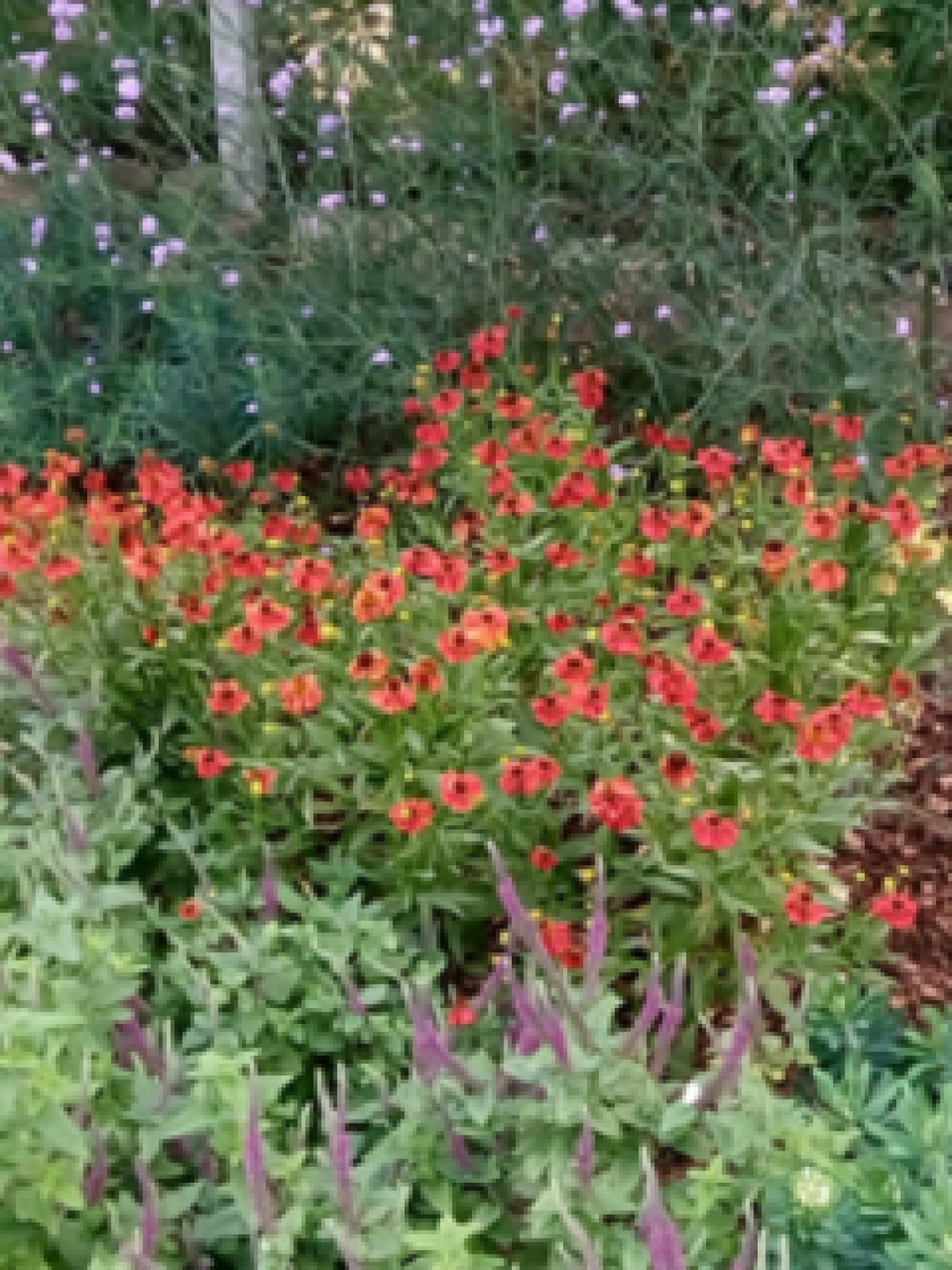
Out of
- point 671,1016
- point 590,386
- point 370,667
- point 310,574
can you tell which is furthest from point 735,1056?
point 590,386

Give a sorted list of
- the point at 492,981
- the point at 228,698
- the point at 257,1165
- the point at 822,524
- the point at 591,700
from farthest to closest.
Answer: the point at 822,524, the point at 228,698, the point at 591,700, the point at 492,981, the point at 257,1165

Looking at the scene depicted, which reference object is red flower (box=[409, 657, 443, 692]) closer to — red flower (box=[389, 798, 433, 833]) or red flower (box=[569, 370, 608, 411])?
red flower (box=[389, 798, 433, 833])

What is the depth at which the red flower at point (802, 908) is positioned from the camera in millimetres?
2137

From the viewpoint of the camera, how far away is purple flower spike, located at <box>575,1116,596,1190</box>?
1619 mm

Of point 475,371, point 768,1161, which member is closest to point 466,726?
point 768,1161

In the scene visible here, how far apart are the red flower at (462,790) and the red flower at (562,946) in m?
0.21

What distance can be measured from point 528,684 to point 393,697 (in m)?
0.67

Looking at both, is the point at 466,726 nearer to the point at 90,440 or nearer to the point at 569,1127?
the point at 569,1127

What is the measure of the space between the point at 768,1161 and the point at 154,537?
6.26 feet

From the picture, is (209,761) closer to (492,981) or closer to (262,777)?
(262,777)

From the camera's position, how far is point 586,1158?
A: 1.65m

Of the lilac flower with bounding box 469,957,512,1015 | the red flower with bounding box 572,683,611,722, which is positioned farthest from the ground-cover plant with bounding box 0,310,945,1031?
the lilac flower with bounding box 469,957,512,1015

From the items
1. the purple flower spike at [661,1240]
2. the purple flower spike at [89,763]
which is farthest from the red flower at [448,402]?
the purple flower spike at [661,1240]

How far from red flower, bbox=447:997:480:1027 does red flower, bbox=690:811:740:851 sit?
374 millimetres
